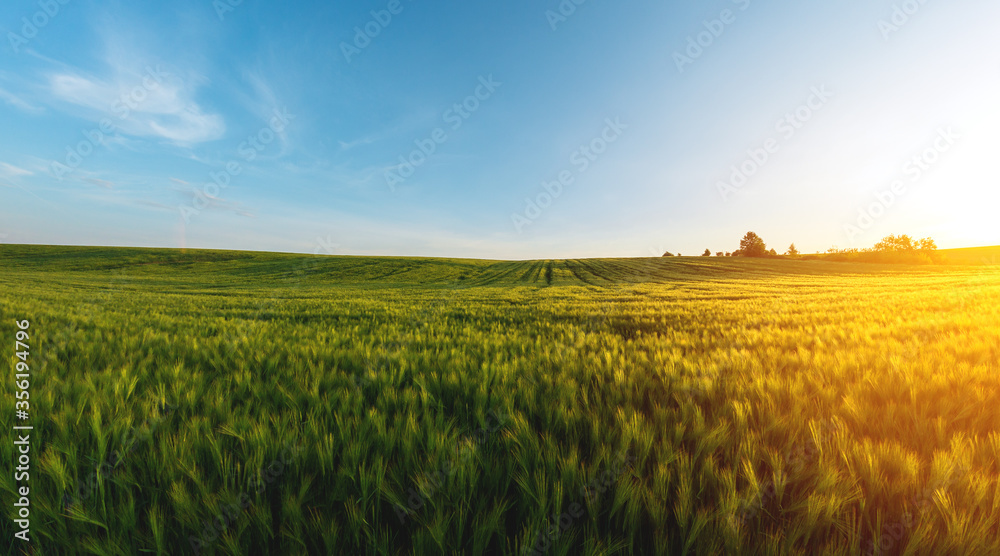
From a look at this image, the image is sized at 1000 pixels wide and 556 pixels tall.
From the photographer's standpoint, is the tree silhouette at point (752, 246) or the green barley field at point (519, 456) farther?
the tree silhouette at point (752, 246)

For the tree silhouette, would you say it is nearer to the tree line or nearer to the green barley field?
the tree line

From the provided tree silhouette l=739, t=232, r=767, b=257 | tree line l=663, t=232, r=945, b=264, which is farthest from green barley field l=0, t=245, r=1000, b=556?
tree silhouette l=739, t=232, r=767, b=257

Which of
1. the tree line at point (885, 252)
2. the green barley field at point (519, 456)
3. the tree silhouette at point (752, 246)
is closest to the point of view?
the green barley field at point (519, 456)

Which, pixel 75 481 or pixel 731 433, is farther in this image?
pixel 731 433

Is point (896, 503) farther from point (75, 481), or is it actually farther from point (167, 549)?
point (75, 481)

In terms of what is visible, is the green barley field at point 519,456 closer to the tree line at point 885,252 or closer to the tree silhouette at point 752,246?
the tree line at point 885,252

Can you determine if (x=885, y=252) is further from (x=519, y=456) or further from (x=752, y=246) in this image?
(x=519, y=456)

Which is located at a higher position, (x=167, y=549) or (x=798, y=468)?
(x=798, y=468)

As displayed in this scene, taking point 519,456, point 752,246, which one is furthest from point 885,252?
point 519,456

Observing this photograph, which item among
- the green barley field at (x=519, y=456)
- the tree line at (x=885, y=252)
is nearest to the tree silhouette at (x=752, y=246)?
the tree line at (x=885, y=252)

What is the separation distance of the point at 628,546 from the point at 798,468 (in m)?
0.82

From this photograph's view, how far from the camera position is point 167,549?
3.53 feet

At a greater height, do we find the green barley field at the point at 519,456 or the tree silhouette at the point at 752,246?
the tree silhouette at the point at 752,246

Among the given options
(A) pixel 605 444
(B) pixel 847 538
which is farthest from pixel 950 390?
(A) pixel 605 444
